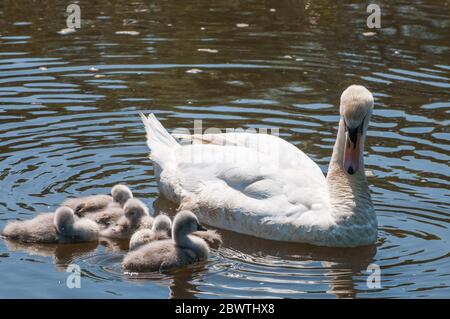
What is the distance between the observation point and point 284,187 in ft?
34.4

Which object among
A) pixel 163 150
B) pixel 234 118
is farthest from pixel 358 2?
pixel 163 150

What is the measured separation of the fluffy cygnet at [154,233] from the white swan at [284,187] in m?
0.79

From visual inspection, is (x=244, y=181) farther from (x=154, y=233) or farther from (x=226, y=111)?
(x=226, y=111)

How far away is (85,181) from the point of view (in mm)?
11781

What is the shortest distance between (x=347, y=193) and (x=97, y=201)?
8.29ft

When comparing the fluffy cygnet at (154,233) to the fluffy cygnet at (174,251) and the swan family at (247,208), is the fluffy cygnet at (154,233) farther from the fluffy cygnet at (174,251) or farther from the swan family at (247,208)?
the fluffy cygnet at (174,251)

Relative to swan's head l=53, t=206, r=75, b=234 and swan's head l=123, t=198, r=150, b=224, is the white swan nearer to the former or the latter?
swan's head l=123, t=198, r=150, b=224

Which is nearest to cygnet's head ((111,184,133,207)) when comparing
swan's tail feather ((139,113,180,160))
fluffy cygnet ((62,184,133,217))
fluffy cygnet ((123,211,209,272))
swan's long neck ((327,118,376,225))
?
fluffy cygnet ((62,184,133,217))

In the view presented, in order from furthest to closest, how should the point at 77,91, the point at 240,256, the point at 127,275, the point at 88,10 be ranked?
the point at 88,10 → the point at 77,91 → the point at 240,256 → the point at 127,275

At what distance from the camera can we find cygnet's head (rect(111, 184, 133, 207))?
1088cm

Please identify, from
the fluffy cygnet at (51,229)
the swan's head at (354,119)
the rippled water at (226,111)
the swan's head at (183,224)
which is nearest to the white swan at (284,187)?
the swan's head at (354,119)

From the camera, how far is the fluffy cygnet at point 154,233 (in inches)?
394

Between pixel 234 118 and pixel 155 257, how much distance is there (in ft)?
14.8

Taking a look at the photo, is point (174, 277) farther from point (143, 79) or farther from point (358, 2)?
point (358, 2)
